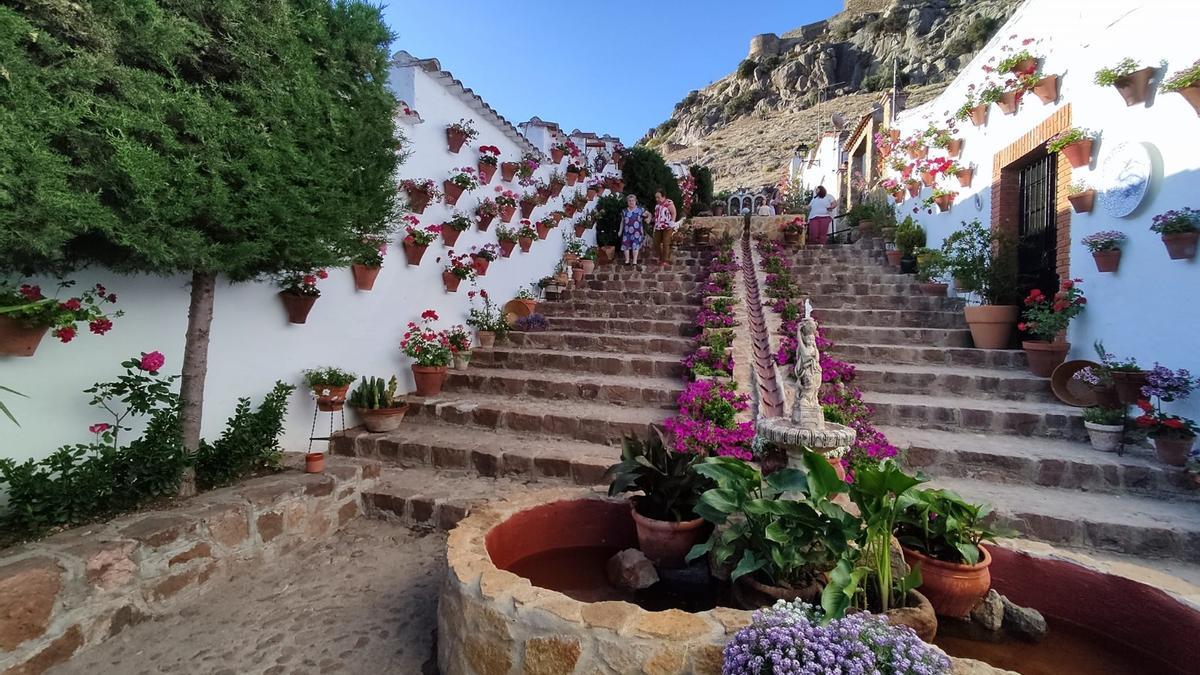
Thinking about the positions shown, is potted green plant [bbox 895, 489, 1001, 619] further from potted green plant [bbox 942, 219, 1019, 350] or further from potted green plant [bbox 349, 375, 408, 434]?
potted green plant [bbox 942, 219, 1019, 350]

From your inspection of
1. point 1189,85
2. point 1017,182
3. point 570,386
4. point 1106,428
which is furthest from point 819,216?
point 570,386

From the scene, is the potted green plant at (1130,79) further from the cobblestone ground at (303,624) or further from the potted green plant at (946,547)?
the cobblestone ground at (303,624)

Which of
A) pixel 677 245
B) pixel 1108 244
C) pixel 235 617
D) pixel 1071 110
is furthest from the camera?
pixel 677 245

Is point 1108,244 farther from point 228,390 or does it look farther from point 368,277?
point 228,390

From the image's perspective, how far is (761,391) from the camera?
5051mm

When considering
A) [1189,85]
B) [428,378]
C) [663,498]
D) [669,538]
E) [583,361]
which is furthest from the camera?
[583,361]

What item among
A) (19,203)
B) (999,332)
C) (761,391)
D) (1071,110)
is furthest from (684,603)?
(1071,110)

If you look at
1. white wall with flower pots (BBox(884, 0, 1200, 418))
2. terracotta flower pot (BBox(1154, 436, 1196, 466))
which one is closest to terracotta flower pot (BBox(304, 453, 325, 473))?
terracotta flower pot (BBox(1154, 436, 1196, 466))

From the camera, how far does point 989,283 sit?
6035 millimetres

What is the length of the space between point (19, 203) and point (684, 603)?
3.32 metres

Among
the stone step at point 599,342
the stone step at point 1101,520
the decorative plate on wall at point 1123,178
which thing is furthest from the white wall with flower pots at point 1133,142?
the stone step at point 599,342

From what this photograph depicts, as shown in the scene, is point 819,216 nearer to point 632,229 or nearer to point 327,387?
point 632,229

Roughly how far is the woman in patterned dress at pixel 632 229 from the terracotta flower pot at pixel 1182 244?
693 centimetres

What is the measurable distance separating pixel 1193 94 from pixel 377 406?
6.74 m
